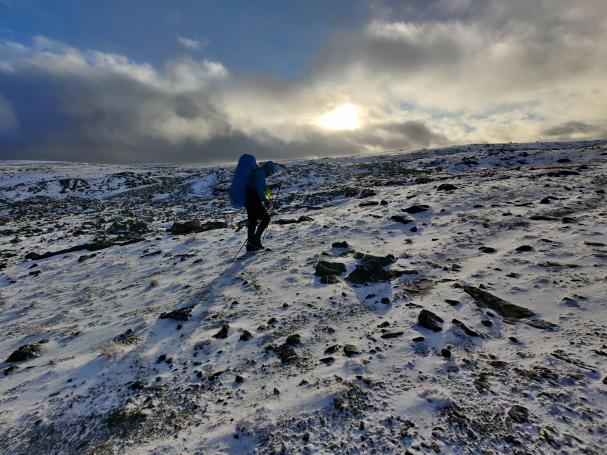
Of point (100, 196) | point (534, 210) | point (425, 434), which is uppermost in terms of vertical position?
point (534, 210)

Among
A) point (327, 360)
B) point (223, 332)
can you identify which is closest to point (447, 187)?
point (327, 360)

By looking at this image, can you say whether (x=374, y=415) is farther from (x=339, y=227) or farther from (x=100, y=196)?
(x=100, y=196)

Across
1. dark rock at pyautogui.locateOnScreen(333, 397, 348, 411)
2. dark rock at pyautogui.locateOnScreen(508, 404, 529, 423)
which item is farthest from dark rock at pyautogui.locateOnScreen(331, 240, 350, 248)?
dark rock at pyautogui.locateOnScreen(508, 404, 529, 423)

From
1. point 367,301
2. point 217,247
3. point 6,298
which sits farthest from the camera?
point 217,247

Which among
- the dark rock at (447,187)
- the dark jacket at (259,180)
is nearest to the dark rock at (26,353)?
the dark jacket at (259,180)

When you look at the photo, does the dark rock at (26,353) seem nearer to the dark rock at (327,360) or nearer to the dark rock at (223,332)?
the dark rock at (223,332)

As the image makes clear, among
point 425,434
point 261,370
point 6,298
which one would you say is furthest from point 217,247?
point 425,434

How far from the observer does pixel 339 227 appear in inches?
460

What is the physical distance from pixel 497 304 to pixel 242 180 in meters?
6.77

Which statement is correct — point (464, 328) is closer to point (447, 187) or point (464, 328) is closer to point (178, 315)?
point (178, 315)

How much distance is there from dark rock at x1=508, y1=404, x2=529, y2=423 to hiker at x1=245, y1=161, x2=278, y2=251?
7.56m

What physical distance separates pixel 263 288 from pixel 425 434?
15.0ft

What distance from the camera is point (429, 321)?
214 inches

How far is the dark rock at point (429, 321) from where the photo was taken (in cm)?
534
